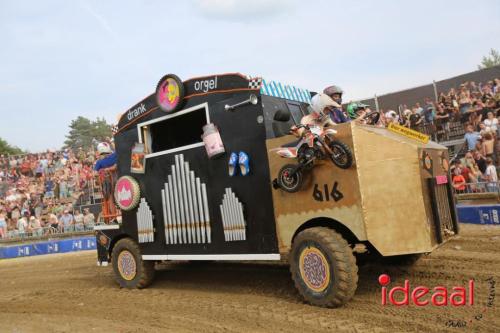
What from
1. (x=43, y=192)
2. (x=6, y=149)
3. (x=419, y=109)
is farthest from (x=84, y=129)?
(x=419, y=109)

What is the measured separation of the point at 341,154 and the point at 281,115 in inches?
51.7

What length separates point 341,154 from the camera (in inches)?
209

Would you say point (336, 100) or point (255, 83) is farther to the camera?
point (336, 100)

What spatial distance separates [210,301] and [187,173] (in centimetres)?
210

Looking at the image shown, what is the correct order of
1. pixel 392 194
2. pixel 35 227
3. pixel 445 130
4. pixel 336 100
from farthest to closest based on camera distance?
pixel 35 227, pixel 445 130, pixel 336 100, pixel 392 194


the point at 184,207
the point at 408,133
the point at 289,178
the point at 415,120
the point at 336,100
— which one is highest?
the point at 415,120

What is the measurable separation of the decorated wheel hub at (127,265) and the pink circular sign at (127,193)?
91 cm

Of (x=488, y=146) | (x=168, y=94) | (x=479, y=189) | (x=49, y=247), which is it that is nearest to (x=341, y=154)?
(x=168, y=94)

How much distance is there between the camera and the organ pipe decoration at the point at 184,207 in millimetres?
Answer: 7055

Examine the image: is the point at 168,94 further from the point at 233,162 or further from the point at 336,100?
the point at 336,100

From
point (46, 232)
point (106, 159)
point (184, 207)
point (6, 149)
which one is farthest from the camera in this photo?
point (6, 149)

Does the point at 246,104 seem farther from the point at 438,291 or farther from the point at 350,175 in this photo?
the point at 438,291

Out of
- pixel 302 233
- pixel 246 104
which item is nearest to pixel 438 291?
pixel 302 233

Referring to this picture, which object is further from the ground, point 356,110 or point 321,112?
point 356,110
